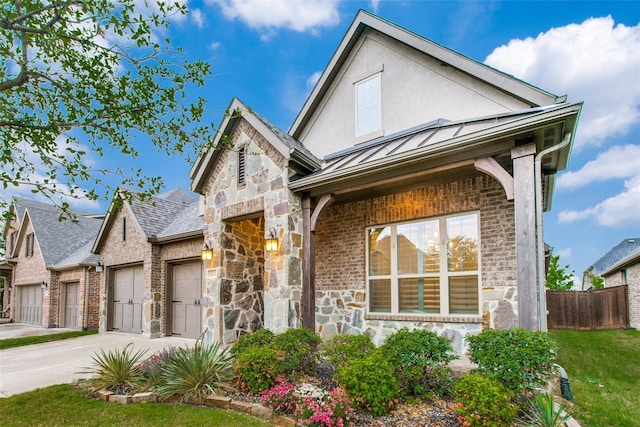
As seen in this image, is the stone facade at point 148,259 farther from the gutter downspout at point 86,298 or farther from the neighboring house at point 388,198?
the neighboring house at point 388,198

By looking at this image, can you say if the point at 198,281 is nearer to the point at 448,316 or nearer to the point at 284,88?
the point at 448,316

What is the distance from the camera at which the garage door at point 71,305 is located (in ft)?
51.6

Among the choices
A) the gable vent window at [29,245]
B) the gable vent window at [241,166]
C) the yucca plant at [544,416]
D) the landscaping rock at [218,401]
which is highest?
the gable vent window at [241,166]

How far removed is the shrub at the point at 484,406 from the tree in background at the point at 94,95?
4892 millimetres

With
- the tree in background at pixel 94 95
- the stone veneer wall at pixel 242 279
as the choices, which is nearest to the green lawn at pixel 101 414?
the tree in background at pixel 94 95

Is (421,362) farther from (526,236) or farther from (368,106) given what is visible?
(368,106)

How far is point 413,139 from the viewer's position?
702 centimetres

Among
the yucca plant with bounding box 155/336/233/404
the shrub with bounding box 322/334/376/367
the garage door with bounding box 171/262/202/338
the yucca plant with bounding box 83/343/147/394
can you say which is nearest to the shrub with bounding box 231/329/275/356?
the yucca plant with bounding box 155/336/233/404

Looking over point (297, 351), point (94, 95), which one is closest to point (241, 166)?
point (94, 95)

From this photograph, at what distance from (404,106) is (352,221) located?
2696 millimetres

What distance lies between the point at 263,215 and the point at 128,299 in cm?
796

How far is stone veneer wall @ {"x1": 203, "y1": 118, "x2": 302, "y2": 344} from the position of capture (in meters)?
6.97

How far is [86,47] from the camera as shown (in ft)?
16.8

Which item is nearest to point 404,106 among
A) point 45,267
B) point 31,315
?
point 45,267
